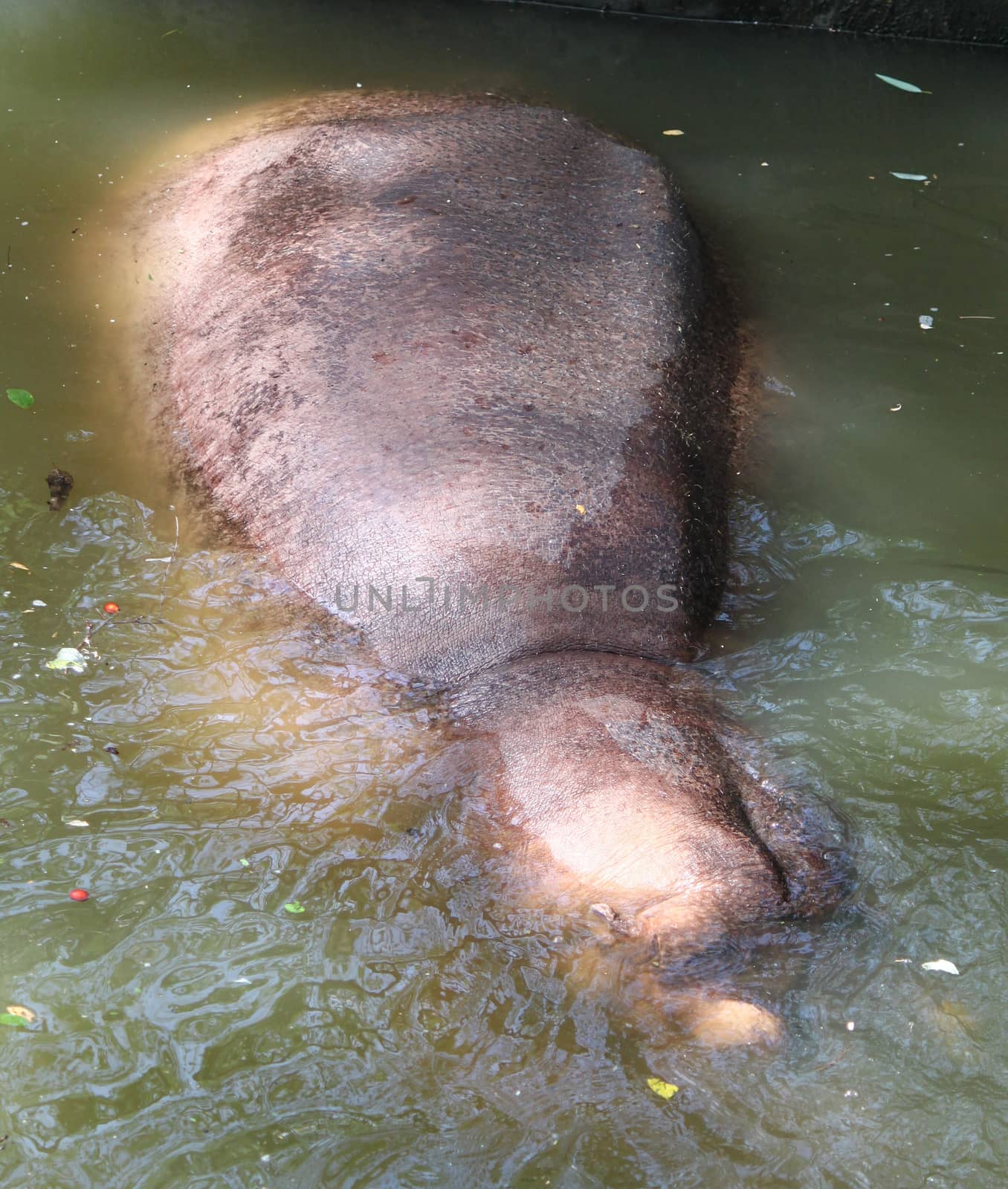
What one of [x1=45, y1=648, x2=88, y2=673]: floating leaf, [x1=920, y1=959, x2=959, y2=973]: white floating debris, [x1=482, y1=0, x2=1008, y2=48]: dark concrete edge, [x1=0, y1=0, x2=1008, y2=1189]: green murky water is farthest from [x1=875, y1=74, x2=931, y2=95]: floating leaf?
[x1=45, y1=648, x2=88, y2=673]: floating leaf

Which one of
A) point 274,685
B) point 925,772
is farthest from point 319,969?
point 925,772

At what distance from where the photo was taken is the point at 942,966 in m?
3.54

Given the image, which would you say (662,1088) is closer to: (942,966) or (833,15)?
(942,966)

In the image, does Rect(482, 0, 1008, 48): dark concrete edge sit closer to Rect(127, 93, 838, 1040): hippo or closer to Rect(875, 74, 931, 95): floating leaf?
Rect(875, 74, 931, 95): floating leaf

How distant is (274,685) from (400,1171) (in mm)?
1882

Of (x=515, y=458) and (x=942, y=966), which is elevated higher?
(x=515, y=458)

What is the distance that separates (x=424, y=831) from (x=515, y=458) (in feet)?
4.99

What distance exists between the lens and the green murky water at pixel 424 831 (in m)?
3.09

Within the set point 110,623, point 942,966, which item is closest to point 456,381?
point 110,623

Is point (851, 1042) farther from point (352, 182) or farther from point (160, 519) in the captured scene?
point (352, 182)

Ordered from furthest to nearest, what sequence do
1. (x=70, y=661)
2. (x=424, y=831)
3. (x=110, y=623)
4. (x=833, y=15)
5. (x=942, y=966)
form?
(x=833, y=15) < (x=110, y=623) < (x=70, y=661) < (x=424, y=831) < (x=942, y=966)

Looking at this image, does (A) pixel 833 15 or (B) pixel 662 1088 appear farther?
(A) pixel 833 15

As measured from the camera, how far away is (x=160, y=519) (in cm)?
511

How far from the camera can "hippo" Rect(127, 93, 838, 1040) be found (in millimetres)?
3713
